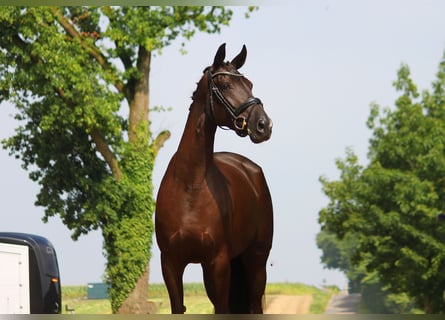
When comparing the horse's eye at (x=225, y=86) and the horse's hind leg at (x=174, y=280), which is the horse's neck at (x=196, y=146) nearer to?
the horse's eye at (x=225, y=86)

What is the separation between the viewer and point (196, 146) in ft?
23.6

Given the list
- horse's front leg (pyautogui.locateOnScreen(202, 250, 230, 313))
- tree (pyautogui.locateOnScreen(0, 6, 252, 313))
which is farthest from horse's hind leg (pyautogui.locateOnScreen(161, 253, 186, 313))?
tree (pyautogui.locateOnScreen(0, 6, 252, 313))

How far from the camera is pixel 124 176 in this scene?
24.0 m

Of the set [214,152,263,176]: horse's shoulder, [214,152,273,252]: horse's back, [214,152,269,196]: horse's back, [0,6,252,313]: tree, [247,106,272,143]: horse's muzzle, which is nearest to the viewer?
[247,106,272,143]: horse's muzzle

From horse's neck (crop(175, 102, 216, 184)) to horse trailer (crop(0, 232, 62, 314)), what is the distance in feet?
22.9

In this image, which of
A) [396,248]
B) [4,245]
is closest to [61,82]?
[4,245]

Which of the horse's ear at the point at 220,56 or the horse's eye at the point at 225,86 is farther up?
the horse's ear at the point at 220,56

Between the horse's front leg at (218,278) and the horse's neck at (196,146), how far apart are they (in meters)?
0.62

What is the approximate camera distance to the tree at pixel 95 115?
23469mm

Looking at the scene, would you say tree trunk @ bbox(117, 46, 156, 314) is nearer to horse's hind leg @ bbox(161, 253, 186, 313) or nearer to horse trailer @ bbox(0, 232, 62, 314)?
horse trailer @ bbox(0, 232, 62, 314)

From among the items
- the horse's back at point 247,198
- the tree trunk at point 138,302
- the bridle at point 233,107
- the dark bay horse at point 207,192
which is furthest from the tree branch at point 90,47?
the bridle at point 233,107

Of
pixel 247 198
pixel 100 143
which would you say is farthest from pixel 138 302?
pixel 247 198

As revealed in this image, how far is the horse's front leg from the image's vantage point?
7.08m

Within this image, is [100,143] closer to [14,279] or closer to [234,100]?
[14,279]
